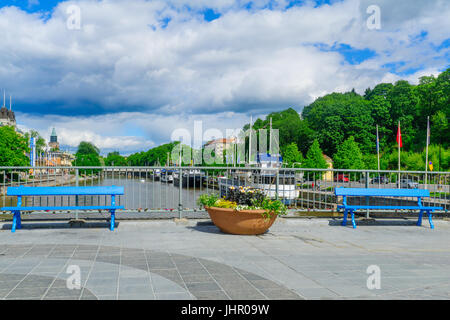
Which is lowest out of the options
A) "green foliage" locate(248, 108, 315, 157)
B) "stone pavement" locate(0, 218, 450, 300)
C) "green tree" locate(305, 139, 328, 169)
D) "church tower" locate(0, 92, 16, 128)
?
"stone pavement" locate(0, 218, 450, 300)

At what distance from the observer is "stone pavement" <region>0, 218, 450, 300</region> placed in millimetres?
4332

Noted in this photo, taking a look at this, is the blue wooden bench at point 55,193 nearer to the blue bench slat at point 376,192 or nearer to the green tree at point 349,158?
the blue bench slat at point 376,192

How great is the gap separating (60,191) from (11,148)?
58.9m

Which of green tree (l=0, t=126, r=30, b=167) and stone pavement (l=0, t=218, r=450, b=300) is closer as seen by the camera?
stone pavement (l=0, t=218, r=450, b=300)

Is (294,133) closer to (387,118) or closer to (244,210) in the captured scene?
(387,118)

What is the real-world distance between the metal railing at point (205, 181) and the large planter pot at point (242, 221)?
0.89 metres

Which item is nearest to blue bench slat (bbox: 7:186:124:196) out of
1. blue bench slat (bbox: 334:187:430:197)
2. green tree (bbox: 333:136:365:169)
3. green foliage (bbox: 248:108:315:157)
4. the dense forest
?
blue bench slat (bbox: 334:187:430:197)

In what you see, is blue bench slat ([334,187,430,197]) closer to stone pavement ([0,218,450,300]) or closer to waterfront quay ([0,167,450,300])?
waterfront quay ([0,167,450,300])

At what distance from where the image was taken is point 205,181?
12.0m

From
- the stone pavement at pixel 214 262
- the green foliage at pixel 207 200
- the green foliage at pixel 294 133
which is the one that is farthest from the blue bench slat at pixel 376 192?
the green foliage at pixel 294 133

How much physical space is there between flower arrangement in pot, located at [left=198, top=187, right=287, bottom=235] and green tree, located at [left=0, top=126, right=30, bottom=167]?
5661 cm

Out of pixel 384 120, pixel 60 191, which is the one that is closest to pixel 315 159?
pixel 384 120
